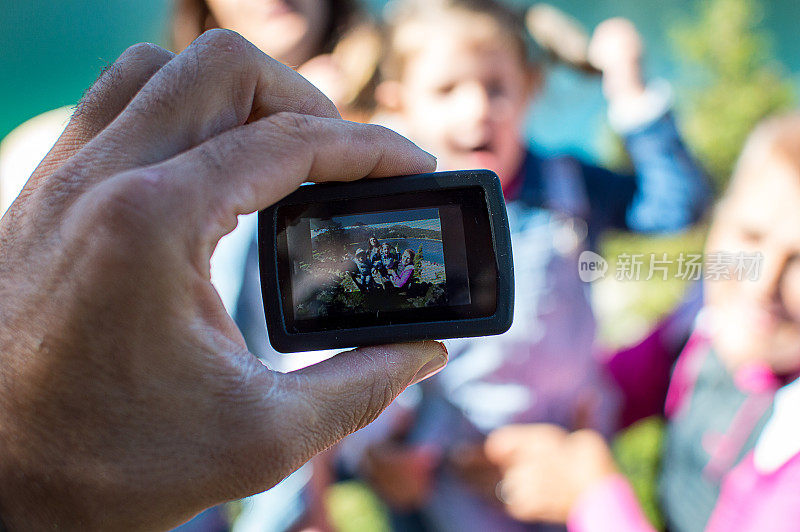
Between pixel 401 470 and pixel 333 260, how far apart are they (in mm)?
1314

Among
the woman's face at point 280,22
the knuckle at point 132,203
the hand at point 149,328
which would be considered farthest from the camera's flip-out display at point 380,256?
the woman's face at point 280,22

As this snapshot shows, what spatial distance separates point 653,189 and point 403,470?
1.23 m

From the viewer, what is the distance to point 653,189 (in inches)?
77.0

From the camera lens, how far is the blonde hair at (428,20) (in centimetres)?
189

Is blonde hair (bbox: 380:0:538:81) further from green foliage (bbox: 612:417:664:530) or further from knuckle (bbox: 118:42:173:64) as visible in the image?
green foliage (bbox: 612:417:664:530)

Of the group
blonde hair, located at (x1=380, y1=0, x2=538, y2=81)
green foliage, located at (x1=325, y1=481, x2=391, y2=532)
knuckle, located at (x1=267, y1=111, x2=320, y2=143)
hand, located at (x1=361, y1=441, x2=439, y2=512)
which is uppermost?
blonde hair, located at (x1=380, y1=0, x2=538, y2=81)

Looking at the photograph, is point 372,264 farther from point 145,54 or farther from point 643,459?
point 643,459

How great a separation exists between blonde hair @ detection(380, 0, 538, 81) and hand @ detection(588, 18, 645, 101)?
0.82 ft

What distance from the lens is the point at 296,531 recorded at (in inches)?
78.7

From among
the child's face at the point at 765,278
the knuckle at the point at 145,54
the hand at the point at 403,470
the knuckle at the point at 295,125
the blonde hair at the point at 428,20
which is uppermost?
the blonde hair at the point at 428,20

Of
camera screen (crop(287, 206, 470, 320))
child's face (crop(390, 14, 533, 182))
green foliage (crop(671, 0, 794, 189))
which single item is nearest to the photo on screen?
camera screen (crop(287, 206, 470, 320))

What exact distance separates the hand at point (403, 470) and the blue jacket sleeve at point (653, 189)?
3.08 feet

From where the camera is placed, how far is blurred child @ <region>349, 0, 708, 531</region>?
73.8 inches

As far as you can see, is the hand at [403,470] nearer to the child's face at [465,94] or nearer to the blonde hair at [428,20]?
the child's face at [465,94]
